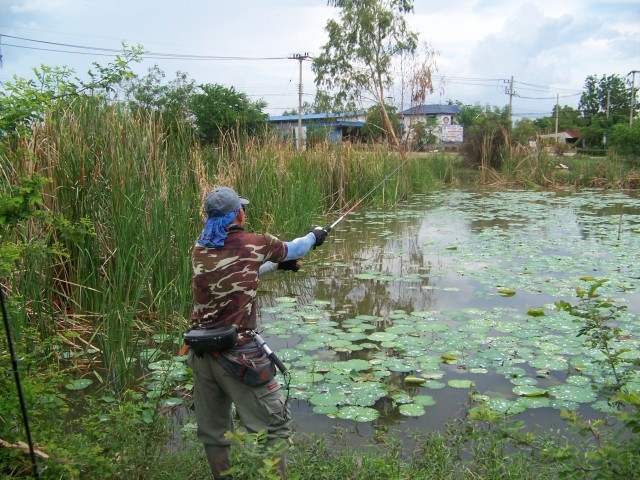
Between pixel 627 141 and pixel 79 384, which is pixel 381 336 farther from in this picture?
pixel 627 141

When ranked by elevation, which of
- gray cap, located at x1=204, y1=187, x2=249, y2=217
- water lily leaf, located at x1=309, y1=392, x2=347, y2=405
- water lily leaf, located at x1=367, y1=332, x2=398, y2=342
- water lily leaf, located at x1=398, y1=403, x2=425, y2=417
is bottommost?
water lily leaf, located at x1=398, y1=403, x2=425, y2=417

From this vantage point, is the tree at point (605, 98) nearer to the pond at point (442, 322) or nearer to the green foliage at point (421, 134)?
the green foliage at point (421, 134)

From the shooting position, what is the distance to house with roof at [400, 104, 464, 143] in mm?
20975

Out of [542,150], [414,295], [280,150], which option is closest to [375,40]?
[542,150]

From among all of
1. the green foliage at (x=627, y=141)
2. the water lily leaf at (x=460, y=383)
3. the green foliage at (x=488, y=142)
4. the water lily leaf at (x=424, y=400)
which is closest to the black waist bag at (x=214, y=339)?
the water lily leaf at (x=424, y=400)

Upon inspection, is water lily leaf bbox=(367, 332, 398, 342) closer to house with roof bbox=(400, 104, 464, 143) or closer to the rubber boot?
the rubber boot

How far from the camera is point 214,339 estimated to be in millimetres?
2414

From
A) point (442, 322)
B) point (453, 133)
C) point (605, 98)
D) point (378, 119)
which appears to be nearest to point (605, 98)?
point (605, 98)

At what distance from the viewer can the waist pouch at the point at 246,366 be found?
2445 mm

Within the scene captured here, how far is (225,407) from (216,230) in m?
0.80

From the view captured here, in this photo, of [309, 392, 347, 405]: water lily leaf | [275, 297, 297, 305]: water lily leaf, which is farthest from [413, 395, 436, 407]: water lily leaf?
[275, 297, 297, 305]: water lily leaf

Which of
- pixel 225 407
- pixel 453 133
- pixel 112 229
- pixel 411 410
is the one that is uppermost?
pixel 453 133

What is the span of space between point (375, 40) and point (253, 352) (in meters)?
24.4

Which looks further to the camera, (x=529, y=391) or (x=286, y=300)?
(x=286, y=300)
